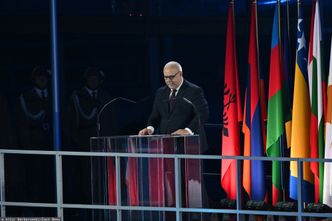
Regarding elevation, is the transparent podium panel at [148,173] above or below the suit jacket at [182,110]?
below

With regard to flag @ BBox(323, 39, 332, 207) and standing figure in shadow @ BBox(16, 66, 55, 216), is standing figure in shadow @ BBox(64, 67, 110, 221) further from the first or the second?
flag @ BBox(323, 39, 332, 207)

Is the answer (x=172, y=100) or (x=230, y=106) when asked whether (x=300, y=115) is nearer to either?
(x=230, y=106)

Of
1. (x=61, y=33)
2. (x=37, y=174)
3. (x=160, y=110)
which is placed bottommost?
(x=37, y=174)

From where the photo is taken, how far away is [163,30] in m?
10.4

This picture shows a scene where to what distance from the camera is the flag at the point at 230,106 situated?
9.72 meters

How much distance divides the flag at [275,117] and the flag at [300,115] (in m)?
0.15

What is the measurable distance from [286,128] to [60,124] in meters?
2.39

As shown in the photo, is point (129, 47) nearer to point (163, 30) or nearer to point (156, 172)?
point (163, 30)

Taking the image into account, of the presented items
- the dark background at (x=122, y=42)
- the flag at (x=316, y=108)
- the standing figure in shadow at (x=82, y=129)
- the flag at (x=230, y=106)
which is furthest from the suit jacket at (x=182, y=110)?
the standing figure in shadow at (x=82, y=129)

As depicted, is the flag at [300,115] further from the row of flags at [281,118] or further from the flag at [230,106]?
the flag at [230,106]

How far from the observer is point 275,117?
31.3 feet

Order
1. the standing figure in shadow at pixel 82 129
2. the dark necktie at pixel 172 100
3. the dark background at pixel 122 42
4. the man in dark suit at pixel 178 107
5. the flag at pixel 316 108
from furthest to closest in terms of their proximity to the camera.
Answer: the standing figure in shadow at pixel 82 129
the dark background at pixel 122 42
the flag at pixel 316 108
the dark necktie at pixel 172 100
the man in dark suit at pixel 178 107

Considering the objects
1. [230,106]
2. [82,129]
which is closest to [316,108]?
[230,106]

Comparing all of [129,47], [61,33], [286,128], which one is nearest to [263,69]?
[286,128]
